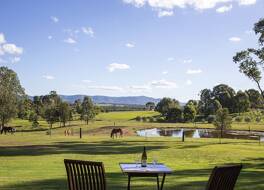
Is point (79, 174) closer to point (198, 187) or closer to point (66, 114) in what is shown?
point (198, 187)

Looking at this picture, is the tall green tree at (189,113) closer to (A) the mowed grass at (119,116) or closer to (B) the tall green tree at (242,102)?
(A) the mowed grass at (119,116)

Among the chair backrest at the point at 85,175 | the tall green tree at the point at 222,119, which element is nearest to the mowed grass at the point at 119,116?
the tall green tree at the point at 222,119

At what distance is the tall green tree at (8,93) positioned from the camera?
86062mm

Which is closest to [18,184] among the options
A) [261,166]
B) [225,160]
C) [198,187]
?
[198,187]

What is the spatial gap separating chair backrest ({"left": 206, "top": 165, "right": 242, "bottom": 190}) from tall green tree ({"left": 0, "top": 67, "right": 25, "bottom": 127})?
80.7m

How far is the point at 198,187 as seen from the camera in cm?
1595

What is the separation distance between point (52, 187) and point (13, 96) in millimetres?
75503

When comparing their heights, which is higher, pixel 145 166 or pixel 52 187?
pixel 145 166

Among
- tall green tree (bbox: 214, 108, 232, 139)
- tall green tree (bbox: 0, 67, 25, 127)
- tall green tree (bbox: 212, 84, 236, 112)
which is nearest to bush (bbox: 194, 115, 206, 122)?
tall green tree (bbox: 212, 84, 236, 112)

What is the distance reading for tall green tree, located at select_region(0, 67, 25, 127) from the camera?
8606 centimetres

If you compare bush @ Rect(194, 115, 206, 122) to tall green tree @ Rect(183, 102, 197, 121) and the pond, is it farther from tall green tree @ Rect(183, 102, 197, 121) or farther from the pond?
the pond

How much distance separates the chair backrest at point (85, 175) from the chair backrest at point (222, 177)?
2.00 meters

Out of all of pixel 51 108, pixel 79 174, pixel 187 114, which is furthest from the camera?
pixel 187 114

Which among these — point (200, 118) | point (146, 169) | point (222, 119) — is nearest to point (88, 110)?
point (200, 118)
